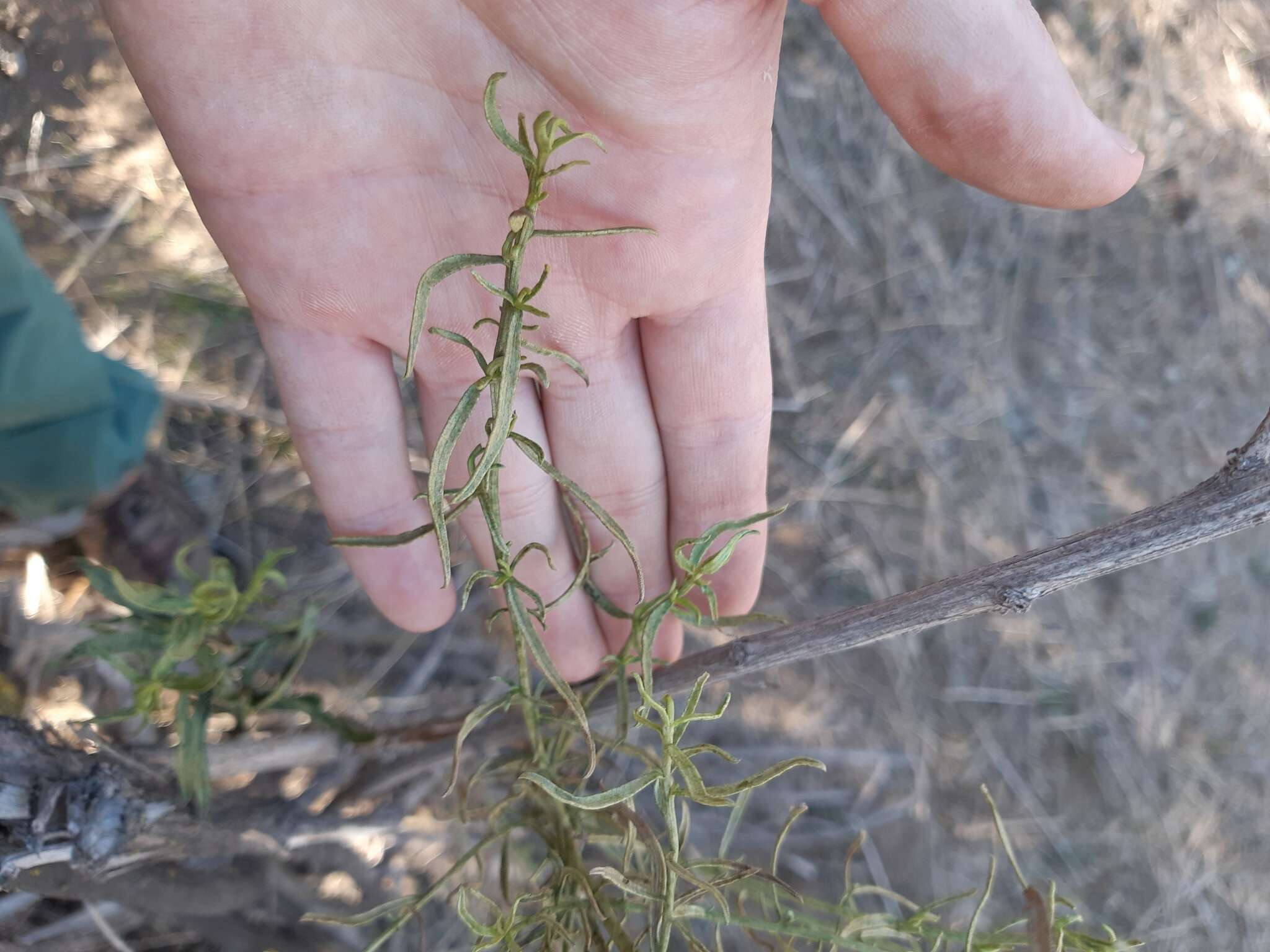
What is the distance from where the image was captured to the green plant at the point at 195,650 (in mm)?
1192

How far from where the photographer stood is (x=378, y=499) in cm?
151

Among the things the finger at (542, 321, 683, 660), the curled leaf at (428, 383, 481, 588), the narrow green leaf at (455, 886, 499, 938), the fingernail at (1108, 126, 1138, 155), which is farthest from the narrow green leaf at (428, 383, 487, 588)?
the fingernail at (1108, 126, 1138, 155)

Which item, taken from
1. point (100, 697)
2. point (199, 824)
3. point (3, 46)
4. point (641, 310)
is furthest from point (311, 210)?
point (3, 46)

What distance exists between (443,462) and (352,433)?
2.15 feet

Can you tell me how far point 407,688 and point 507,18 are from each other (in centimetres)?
141

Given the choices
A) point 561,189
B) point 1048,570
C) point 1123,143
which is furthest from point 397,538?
point 1123,143

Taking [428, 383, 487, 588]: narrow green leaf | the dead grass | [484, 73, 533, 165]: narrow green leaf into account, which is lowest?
the dead grass

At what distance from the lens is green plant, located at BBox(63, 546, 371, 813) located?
3.91 ft

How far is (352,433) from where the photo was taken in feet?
A: 4.88

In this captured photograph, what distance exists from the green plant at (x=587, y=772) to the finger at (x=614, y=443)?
0.16 meters

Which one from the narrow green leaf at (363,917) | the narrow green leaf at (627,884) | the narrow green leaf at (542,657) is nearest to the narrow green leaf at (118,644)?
the narrow green leaf at (363,917)

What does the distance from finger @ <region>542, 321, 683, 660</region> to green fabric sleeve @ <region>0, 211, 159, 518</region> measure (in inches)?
41.5

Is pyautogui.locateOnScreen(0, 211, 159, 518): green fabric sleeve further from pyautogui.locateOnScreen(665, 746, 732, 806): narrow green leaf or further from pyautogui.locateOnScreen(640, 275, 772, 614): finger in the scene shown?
pyautogui.locateOnScreen(665, 746, 732, 806): narrow green leaf

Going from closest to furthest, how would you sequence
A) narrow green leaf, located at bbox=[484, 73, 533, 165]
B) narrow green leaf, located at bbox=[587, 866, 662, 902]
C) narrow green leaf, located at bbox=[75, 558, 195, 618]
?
1. narrow green leaf, located at bbox=[484, 73, 533, 165]
2. narrow green leaf, located at bbox=[587, 866, 662, 902]
3. narrow green leaf, located at bbox=[75, 558, 195, 618]
